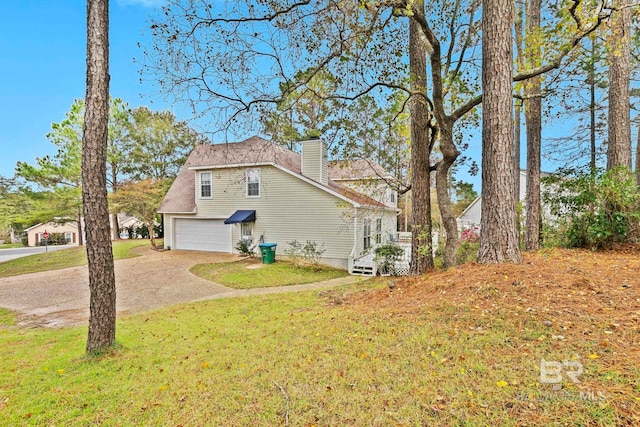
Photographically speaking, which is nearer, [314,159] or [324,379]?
[324,379]

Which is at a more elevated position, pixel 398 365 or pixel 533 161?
pixel 533 161

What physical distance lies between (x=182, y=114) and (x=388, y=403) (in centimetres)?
563

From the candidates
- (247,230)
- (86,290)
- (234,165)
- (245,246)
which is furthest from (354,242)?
(86,290)

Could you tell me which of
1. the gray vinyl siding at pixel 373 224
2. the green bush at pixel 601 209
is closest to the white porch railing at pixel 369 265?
the gray vinyl siding at pixel 373 224

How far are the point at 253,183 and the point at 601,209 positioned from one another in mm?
13286

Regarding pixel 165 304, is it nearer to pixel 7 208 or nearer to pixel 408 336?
pixel 408 336

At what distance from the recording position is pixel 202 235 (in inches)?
674

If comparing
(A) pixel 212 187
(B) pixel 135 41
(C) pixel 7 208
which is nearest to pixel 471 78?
(B) pixel 135 41

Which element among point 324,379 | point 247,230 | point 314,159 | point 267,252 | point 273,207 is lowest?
point 267,252

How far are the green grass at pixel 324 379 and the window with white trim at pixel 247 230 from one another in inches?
443

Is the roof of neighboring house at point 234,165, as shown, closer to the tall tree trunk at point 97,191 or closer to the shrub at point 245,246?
the shrub at point 245,246

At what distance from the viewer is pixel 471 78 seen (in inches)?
259

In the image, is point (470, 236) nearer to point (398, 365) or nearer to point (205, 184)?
point (398, 365)

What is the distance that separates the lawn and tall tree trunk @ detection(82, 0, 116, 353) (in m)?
0.47
